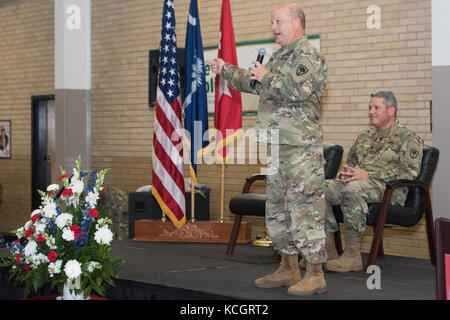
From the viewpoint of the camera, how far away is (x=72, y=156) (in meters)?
7.11

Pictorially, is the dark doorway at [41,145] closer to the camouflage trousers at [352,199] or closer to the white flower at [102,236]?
the camouflage trousers at [352,199]

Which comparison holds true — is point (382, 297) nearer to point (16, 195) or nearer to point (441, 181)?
point (441, 181)

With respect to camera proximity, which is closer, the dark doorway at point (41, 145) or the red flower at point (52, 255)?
the red flower at point (52, 255)

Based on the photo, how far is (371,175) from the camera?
157 inches

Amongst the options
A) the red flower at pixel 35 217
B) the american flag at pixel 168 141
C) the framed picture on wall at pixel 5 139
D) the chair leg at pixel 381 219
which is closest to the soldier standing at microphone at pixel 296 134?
the chair leg at pixel 381 219

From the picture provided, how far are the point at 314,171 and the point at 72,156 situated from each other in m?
4.61

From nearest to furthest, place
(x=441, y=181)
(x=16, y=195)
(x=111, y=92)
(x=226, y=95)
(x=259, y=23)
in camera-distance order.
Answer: (x=441, y=181)
(x=226, y=95)
(x=259, y=23)
(x=111, y=92)
(x=16, y=195)

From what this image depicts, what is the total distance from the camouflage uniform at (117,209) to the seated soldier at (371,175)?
3.01 m

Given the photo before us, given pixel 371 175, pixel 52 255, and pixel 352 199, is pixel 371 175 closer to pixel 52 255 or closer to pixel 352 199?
pixel 352 199

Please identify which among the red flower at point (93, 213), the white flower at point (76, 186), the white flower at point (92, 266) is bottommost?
the white flower at point (92, 266)

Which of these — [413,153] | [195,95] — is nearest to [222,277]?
[413,153]

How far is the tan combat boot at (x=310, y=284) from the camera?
3.10 metres
